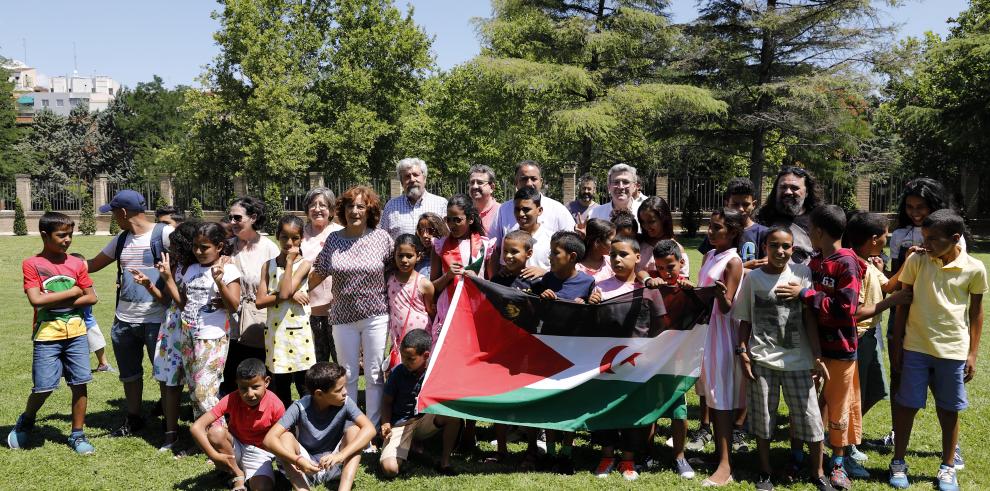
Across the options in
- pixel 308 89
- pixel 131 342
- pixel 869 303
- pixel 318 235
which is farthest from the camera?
pixel 308 89

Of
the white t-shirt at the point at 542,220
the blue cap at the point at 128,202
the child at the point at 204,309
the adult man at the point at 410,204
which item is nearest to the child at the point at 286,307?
the child at the point at 204,309

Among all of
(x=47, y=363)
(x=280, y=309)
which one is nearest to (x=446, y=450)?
(x=280, y=309)

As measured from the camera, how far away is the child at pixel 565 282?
5043 millimetres

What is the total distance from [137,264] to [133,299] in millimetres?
293

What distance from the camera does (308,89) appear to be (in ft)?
134

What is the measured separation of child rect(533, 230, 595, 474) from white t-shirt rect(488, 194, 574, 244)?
94 centimetres

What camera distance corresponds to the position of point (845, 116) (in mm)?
28641

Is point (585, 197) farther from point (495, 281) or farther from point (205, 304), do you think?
point (205, 304)

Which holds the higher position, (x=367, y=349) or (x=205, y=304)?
(x=205, y=304)

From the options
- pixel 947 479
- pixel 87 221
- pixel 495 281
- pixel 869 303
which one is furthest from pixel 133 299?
pixel 87 221

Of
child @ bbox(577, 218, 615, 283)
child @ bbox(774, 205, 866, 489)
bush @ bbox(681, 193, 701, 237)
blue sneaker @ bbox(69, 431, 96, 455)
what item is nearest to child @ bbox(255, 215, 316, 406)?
blue sneaker @ bbox(69, 431, 96, 455)

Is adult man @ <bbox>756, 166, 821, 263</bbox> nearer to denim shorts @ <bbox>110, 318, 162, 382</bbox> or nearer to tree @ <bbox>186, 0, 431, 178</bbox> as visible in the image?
denim shorts @ <bbox>110, 318, 162, 382</bbox>

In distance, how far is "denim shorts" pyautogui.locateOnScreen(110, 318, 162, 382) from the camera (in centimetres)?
591

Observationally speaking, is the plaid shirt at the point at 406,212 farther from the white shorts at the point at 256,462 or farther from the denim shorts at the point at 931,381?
the denim shorts at the point at 931,381
